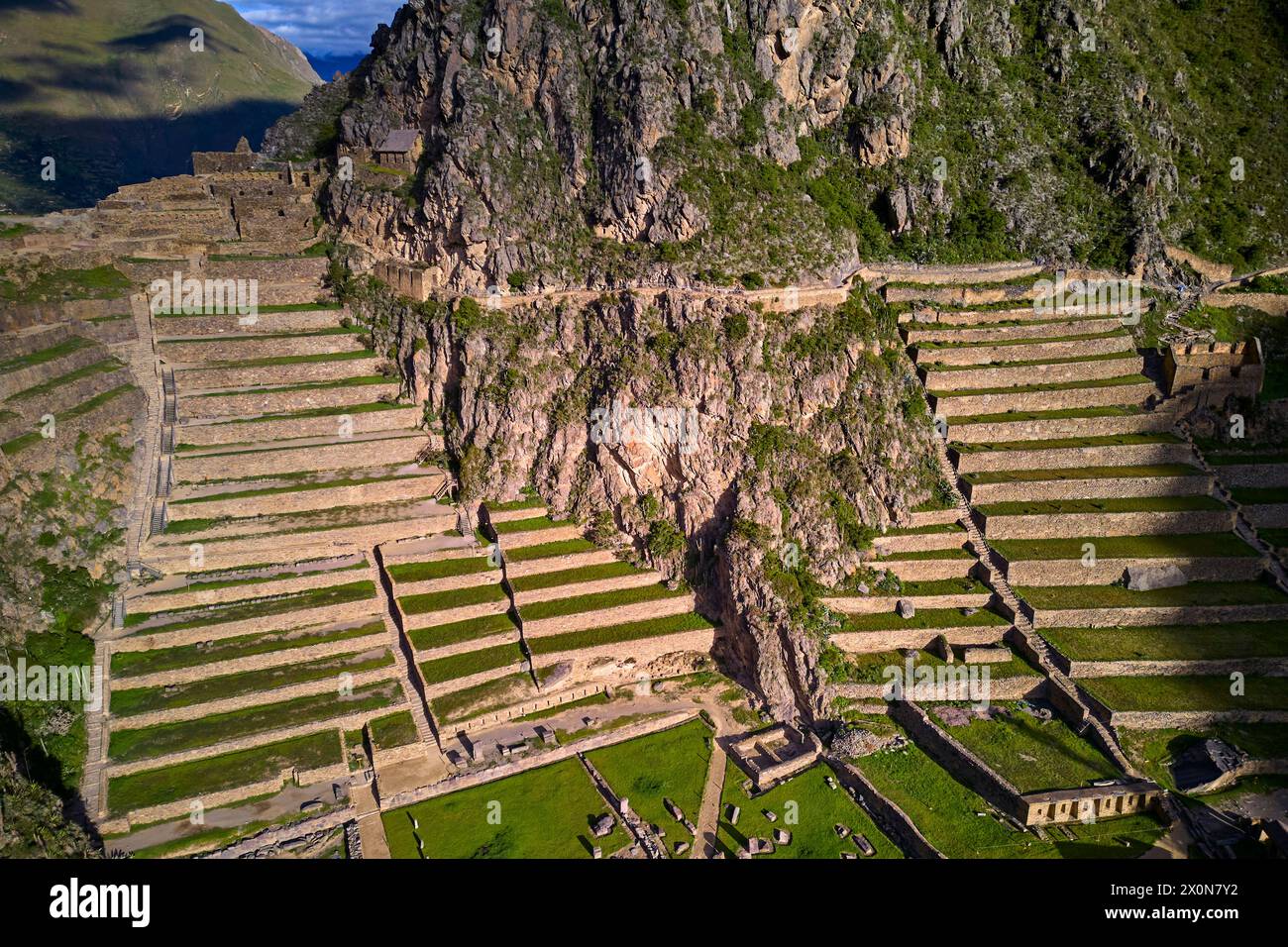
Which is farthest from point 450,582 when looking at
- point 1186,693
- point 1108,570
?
point 1186,693

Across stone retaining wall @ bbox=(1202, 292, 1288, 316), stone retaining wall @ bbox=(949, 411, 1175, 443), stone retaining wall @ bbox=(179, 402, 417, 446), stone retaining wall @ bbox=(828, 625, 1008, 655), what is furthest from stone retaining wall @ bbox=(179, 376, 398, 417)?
stone retaining wall @ bbox=(1202, 292, 1288, 316)

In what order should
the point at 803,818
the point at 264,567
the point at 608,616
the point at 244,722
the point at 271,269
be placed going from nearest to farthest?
1. the point at 803,818
2. the point at 244,722
3. the point at 264,567
4. the point at 608,616
5. the point at 271,269

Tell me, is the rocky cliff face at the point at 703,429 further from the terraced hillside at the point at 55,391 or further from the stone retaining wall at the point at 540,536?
the terraced hillside at the point at 55,391

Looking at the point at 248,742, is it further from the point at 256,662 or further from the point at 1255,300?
the point at 1255,300

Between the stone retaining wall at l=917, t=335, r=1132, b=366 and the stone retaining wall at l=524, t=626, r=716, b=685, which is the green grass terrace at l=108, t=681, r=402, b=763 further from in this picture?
the stone retaining wall at l=917, t=335, r=1132, b=366

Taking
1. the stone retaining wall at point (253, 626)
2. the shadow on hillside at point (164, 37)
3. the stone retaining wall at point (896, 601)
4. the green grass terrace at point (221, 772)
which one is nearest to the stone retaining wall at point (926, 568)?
the stone retaining wall at point (896, 601)

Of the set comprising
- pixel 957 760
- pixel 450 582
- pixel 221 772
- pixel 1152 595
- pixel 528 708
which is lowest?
pixel 957 760

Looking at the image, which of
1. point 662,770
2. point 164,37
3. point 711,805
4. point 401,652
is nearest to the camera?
point 711,805
